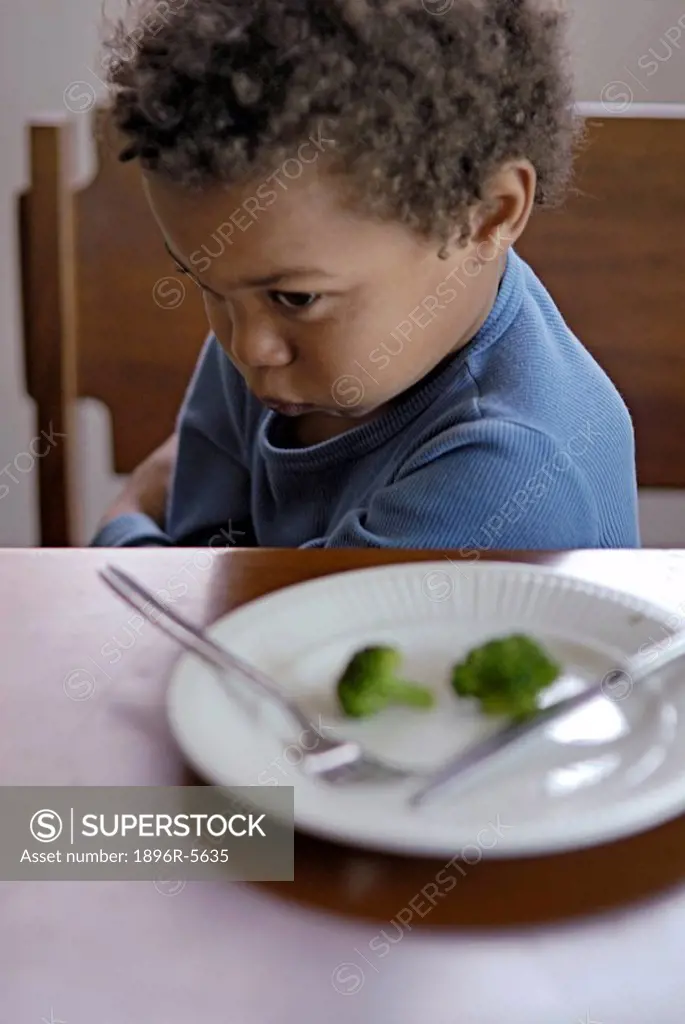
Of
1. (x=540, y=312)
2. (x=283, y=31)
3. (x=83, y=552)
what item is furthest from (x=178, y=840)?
(x=540, y=312)

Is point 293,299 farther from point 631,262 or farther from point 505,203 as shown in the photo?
point 631,262

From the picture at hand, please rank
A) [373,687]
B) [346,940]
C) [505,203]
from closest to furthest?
[346,940], [373,687], [505,203]

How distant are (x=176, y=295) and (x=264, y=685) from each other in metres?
0.77

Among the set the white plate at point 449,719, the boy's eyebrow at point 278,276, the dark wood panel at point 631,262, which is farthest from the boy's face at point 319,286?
the dark wood panel at point 631,262

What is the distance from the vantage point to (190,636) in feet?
1.82

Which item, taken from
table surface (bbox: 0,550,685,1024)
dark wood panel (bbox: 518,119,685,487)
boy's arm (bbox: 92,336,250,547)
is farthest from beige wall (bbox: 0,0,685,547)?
table surface (bbox: 0,550,685,1024)

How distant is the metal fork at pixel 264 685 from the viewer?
1.42ft

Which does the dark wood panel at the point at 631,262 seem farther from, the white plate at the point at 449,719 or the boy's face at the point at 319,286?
the white plate at the point at 449,719

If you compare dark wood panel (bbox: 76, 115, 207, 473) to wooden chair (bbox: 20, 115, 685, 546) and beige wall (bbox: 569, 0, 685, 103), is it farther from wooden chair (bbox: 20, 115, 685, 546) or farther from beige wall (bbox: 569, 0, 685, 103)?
beige wall (bbox: 569, 0, 685, 103)

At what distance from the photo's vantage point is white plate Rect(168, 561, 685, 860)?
40 cm

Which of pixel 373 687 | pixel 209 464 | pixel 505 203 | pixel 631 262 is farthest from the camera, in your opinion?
pixel 631 262

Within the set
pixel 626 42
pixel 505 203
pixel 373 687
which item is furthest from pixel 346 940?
pixel 626 42

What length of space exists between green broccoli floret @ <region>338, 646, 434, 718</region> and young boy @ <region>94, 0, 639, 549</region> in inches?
9.6

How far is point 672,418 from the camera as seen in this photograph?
120 centimetres
